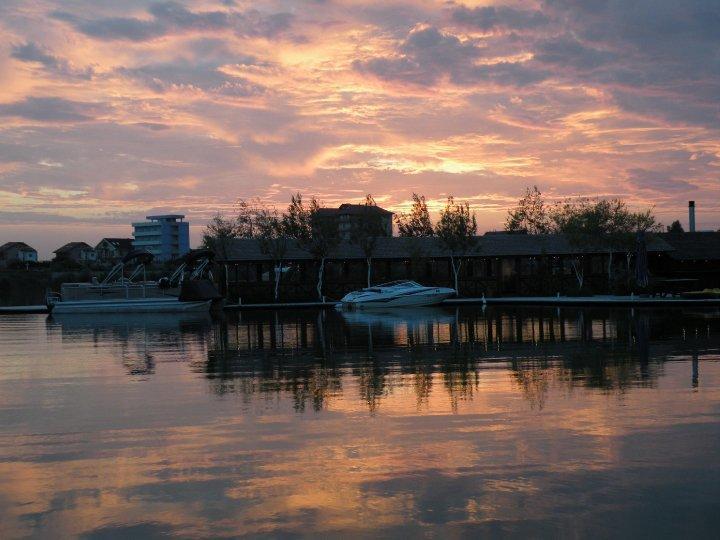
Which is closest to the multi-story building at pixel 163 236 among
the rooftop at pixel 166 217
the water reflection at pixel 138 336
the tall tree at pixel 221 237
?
the rooftop at pixel 166 217

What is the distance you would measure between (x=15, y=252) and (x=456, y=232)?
12683cm

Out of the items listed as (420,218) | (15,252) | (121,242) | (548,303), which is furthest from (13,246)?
(548,303)

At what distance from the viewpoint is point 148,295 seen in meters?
52.5

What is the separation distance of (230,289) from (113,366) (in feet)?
120

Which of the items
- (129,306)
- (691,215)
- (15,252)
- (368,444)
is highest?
(15,252)

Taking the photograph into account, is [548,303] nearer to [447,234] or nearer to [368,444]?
[447,234]

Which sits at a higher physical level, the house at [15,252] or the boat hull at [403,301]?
the house at [15,252]

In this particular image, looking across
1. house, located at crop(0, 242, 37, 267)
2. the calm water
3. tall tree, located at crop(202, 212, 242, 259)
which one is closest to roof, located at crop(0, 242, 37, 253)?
house, located at crop(0, 242, 37, 267)

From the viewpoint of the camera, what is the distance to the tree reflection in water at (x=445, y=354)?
47.5 ft

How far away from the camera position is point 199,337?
27984 mm

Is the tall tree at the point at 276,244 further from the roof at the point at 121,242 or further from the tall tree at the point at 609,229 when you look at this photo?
the roof at the point at 121,242

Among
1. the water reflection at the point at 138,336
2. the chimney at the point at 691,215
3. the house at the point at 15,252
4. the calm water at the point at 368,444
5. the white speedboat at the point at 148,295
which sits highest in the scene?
the house at the point at 15,252

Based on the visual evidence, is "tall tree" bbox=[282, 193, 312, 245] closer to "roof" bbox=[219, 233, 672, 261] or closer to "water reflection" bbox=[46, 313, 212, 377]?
"roof" bbox=[219, 233, 672, 261]

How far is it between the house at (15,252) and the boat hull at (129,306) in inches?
4536
